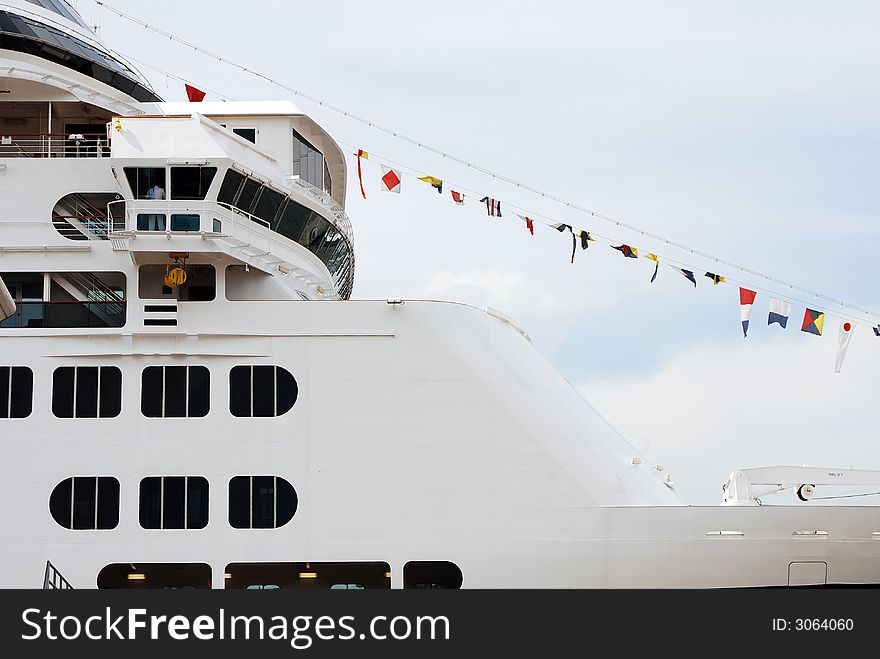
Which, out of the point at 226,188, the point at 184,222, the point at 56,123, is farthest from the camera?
the point at 56,123

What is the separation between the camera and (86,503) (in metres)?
20.9

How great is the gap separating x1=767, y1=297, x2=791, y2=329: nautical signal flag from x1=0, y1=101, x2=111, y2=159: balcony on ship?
40.5 ft

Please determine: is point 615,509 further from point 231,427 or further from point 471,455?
point 231,427

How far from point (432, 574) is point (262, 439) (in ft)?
11.5

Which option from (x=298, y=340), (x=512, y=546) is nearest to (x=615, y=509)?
(x=512, y=546)

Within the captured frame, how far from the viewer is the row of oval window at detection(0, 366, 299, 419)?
837 inches

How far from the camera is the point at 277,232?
2330 centimetres

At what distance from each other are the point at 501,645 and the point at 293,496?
5860 millimetres

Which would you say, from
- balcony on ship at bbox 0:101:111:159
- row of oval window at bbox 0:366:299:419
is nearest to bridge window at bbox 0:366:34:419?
row of oval window at bbox 0:366:299:419

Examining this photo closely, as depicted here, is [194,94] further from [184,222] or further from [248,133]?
[184,222]

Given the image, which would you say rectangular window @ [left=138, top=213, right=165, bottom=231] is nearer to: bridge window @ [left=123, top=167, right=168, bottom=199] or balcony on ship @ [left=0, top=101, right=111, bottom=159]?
bridge window @ [left=123, top=167, right=168, bottom=199]

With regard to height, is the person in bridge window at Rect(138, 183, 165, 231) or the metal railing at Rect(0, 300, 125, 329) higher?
the person in bridge window at Rect(138, 183, 165, 231)

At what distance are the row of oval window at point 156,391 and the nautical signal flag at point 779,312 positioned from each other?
339 inches

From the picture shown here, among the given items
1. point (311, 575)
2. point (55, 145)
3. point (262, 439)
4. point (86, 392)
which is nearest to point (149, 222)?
point (86, 392)
